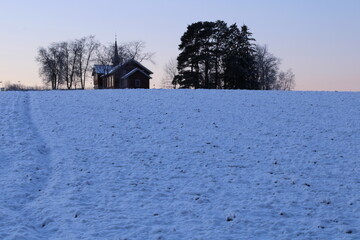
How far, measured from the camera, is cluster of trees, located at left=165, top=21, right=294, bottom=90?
66500mm

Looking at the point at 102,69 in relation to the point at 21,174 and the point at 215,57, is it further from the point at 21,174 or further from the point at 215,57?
the point at 21,174

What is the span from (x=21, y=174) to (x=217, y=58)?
62659 millimetres

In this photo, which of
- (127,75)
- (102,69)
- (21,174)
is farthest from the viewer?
(102,69)

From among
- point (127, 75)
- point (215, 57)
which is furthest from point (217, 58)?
point (127, 75)

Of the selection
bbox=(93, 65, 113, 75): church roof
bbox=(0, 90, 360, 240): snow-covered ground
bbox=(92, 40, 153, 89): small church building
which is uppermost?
bbox=(93, 65, 113, 75): church roof

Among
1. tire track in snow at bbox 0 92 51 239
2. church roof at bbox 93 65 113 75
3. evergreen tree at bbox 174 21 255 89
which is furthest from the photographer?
church roof at bbox 93 65 113 75

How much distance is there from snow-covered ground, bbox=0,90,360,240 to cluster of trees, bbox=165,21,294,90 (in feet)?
141

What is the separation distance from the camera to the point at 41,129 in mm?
18047

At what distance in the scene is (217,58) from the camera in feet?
235

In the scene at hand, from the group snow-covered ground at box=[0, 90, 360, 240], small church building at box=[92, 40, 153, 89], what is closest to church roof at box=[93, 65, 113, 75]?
small church building at box=[92, 40, 153, 89]

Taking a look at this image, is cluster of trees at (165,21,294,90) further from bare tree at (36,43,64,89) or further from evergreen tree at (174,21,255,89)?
bare tree at (36,43,64,89)

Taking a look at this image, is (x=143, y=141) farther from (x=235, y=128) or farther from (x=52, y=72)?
(x=52, y=72)

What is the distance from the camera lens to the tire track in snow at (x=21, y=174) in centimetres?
833

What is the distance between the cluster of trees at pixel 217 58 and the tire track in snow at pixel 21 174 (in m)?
49.4
